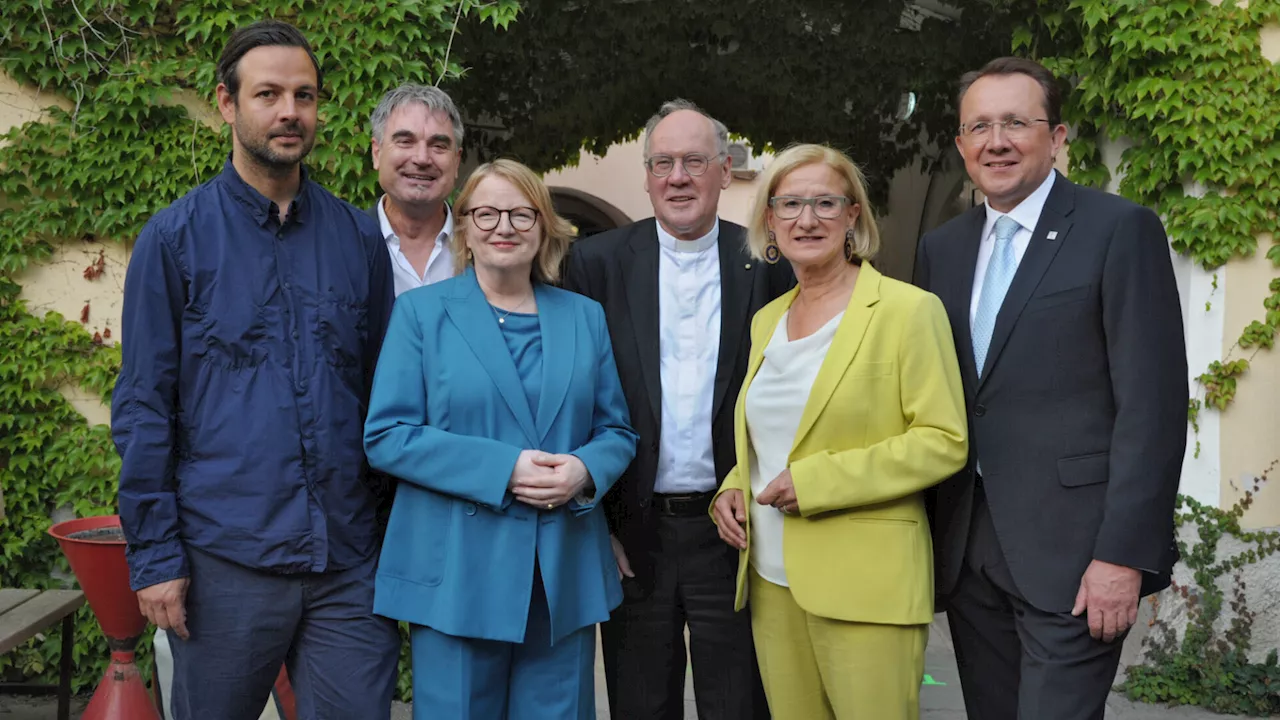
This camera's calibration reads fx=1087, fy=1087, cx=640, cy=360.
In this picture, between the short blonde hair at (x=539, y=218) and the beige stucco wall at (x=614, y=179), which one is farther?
the beige stucco wall at (x=614, y=179)

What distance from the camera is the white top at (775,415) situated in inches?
107

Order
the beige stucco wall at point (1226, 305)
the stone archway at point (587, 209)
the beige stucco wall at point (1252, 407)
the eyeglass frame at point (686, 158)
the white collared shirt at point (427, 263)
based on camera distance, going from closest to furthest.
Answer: the eyeglass frame at point (686, 158)
the white collared shirt at point (427, 263)
the beige stucco wall at point (1226, 305)
the beige stucco wall at point (1252, 407)
the stone archway at point (587, 209)

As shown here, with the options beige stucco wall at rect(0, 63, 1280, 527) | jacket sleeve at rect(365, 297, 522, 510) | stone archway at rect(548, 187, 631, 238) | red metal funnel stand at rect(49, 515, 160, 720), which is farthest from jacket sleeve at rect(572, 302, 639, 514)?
stone archway at rect(548, 187, 631, 238)

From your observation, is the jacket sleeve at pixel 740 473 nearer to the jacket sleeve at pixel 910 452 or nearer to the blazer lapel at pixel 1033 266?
the jacket sleeve at pixel 910 452

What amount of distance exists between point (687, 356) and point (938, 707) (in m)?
2.56

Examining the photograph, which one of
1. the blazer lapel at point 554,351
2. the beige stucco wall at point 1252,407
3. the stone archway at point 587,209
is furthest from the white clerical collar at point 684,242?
the stone archway at point 587,209

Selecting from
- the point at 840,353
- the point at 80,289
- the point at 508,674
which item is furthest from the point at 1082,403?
the point at 80,289

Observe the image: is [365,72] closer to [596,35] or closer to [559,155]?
[596,35]

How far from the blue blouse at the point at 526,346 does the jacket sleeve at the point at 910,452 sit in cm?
68

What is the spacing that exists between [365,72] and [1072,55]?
11.2 ft

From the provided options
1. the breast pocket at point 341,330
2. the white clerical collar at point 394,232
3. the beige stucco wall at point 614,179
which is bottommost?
the breast pocket at point 341,330

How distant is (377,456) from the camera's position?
8.55 ft

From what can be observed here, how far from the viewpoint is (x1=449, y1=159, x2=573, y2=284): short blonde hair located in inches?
111

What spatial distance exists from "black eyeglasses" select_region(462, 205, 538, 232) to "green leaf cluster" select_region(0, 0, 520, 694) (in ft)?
6.85
